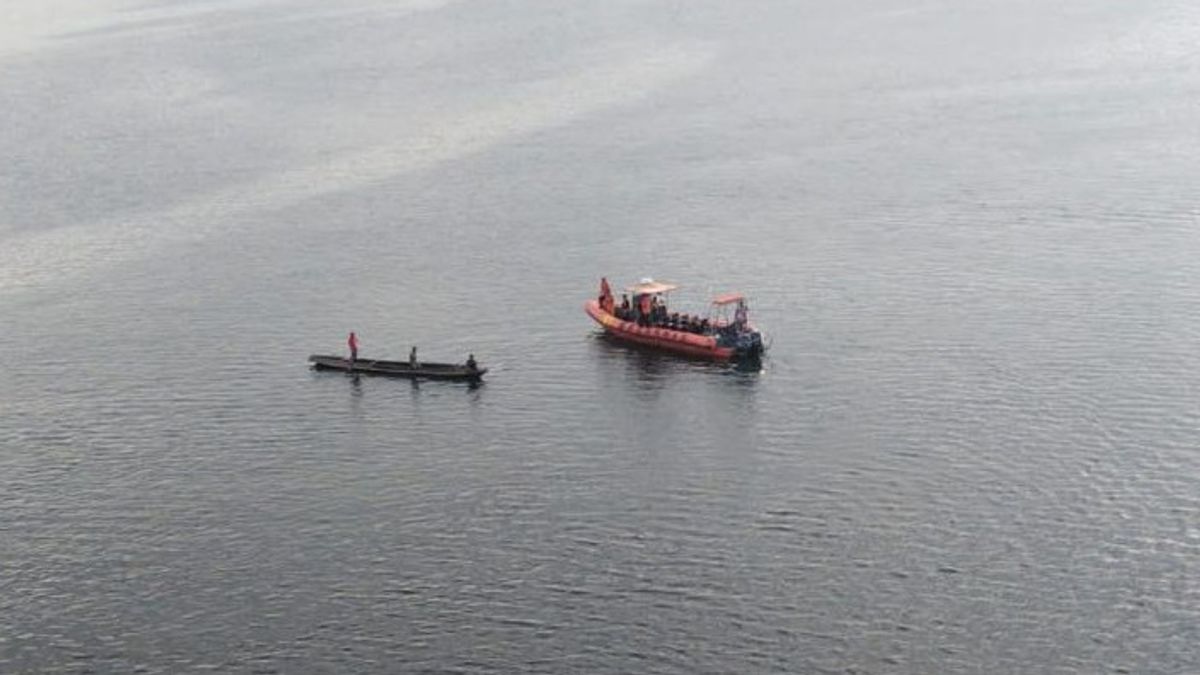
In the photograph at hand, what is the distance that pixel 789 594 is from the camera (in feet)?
257

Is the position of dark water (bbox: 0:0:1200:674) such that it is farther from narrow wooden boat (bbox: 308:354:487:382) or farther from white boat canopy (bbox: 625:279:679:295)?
white boat canopy (bbox: 625:279:679:295)

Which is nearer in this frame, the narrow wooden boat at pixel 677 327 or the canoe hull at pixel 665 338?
the narrow wooden boat at pixel 677 327

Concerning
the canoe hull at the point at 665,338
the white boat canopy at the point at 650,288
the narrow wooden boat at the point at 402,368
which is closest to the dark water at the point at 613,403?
the canoe hull at the point at 665,338

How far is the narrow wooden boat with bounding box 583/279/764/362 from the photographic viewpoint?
359ft

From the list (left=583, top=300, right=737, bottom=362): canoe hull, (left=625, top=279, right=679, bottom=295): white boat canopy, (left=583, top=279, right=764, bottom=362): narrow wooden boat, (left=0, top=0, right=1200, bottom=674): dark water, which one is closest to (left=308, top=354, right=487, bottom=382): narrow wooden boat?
(left=0, top=0, right=1200, bottom=674): dark water

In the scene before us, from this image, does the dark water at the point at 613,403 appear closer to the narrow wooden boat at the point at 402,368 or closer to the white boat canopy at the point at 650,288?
the narrow wooden boat at the point at 402,368

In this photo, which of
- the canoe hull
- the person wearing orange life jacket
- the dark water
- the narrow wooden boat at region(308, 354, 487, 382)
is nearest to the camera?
the dark water

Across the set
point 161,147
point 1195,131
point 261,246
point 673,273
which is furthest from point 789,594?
point 161,147

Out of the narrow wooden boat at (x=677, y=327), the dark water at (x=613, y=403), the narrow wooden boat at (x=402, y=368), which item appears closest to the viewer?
the dark water at (x=613, y=403)

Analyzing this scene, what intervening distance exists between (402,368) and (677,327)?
689 inches

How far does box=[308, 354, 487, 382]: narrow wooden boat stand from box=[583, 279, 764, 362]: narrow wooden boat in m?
11.7

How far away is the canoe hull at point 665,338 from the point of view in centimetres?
11050

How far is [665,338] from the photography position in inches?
4476

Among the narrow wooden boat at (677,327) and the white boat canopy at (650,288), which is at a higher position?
the white boat canopy at (650,288)
